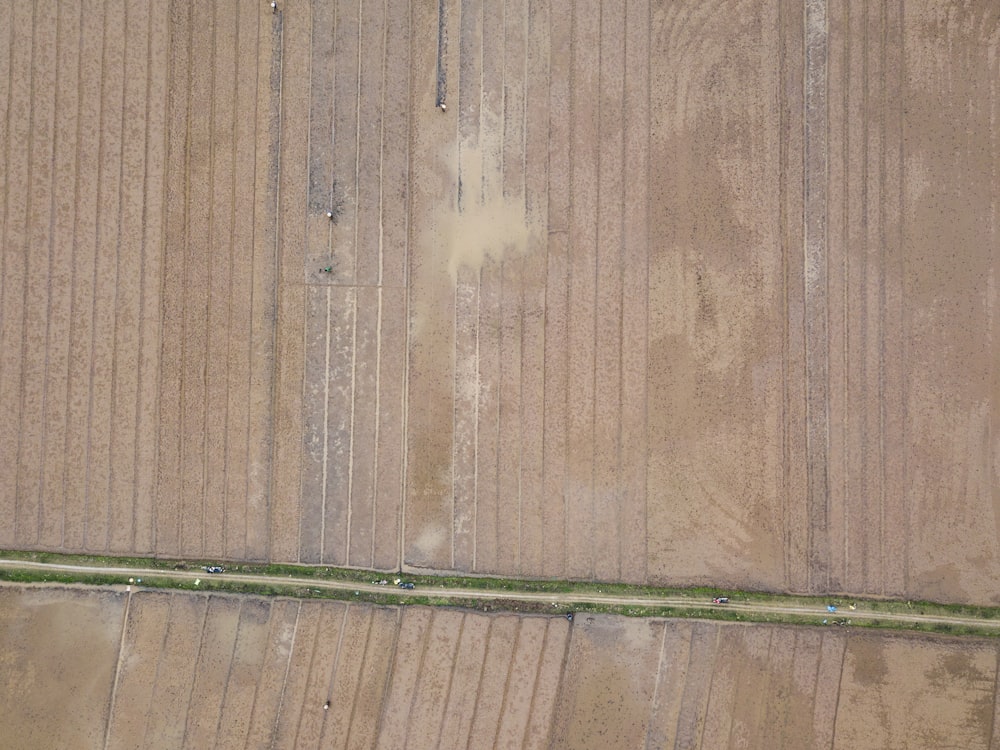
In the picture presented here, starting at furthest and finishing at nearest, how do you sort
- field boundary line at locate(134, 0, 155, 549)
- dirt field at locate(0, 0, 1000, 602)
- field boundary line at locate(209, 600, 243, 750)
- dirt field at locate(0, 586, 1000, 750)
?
field boundary line at locate(134, 0, 155, 549), dirt field at locate(0, 0, 1000, 602), field boundary line at locate(209, 600, 243, 750), dirt field at locate(0, 586, 1000, 750)

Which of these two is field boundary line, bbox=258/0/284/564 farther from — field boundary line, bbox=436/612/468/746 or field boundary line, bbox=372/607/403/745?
field boundary line, bbox=436/612/468/746

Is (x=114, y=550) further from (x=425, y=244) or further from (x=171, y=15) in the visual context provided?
(x=171, y=15)

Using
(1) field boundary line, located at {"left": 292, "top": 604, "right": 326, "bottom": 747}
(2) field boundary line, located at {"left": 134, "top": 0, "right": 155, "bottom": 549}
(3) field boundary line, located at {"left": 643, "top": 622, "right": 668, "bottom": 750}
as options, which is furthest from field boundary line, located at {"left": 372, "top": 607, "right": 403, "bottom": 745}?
(2) field boundary line, located at {"left": 134, "top": 0, "right": 155, "bottom": 549}

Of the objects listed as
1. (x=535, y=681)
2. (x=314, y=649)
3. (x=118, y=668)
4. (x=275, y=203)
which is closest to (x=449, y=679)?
(x=535, y=681)

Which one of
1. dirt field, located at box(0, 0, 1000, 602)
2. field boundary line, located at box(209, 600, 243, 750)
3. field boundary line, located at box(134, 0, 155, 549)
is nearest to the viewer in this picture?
field boundary line, located at box(209, 600, 243, 750)

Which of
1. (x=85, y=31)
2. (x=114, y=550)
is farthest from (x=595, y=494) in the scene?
(x=85, y=31)

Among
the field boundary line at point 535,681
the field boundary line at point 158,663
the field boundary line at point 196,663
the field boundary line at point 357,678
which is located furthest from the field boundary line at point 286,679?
the field boundary line at point 535,681
